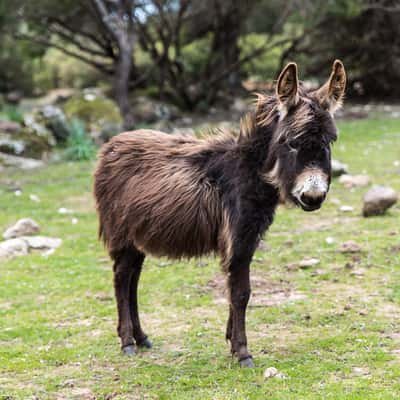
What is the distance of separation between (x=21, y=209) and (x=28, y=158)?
5214 millimetres

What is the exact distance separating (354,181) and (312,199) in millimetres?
7821

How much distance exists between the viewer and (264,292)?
739 centimetres

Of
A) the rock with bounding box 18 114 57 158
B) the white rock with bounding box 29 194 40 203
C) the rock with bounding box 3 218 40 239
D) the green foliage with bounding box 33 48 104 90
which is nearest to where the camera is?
the rock with bounding box 3 218 40 239

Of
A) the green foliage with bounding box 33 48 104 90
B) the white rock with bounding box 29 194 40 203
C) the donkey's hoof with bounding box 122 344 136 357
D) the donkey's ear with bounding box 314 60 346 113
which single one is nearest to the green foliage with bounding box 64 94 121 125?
the white rock with bounding box 29 194 40 203

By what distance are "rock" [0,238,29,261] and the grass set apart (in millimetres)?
212

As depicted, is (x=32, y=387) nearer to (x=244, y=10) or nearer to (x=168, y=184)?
(x=168, y=184)

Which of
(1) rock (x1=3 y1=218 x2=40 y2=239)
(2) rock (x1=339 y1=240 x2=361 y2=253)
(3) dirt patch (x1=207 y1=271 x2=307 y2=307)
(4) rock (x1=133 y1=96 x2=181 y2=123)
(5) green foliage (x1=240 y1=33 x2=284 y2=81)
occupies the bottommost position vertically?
(3) dirt patch (x1=207 y1=271 x2=307 y2=307)

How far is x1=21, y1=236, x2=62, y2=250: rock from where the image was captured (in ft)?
31.4

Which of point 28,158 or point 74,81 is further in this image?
point 74,81

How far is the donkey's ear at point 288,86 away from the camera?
4.93 metres

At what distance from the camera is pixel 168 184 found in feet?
18.7

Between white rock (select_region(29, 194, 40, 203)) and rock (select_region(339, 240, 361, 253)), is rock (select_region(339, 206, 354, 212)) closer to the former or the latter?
rock (select_region(339, 240, 361, 253))

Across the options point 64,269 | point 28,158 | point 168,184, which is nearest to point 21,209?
point 64,269

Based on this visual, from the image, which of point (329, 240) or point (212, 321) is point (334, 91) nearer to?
point (212, 321)
